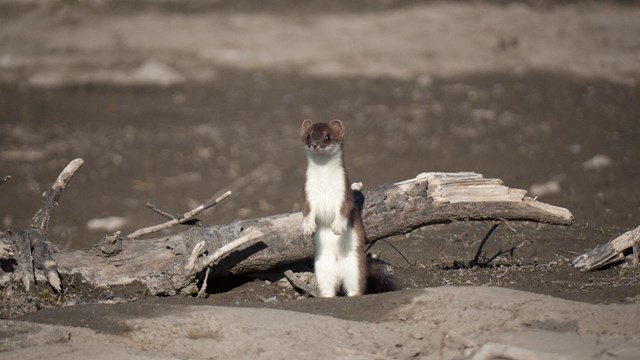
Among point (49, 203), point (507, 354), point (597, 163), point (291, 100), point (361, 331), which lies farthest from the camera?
point (291, 100)

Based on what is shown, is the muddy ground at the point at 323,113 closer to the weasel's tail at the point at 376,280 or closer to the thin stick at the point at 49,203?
the weasel's tail at the point at 376,280

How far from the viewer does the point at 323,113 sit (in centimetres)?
1600

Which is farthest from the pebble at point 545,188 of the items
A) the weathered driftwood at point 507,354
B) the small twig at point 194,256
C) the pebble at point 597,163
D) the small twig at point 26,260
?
the weathered driftwood at point 507,354

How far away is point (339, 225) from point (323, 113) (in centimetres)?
898

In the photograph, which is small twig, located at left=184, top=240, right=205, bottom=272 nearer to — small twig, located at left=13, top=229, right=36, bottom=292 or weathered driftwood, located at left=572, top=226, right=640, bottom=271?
small twig, located at left=13, top=229, right=36, bottom=292

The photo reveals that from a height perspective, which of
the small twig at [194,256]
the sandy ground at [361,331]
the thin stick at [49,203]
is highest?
the thin stick at [49,203]

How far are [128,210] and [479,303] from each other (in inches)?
301

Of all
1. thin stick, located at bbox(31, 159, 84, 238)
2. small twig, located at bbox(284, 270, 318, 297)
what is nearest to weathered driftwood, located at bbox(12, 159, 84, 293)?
thin stick, located at bbox(31, 159, 84, 238)

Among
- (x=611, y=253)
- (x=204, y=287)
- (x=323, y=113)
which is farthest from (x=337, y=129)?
(x=323, y=113)

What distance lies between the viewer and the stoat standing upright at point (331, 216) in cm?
721

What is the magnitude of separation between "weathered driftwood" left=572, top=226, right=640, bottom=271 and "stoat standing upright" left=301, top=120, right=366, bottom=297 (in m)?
1.69

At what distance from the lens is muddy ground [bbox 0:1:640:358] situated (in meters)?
9.00

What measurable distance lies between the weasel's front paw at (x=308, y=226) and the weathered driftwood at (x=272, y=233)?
335 millimetres

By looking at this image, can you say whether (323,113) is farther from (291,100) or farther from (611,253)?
(611,253)
